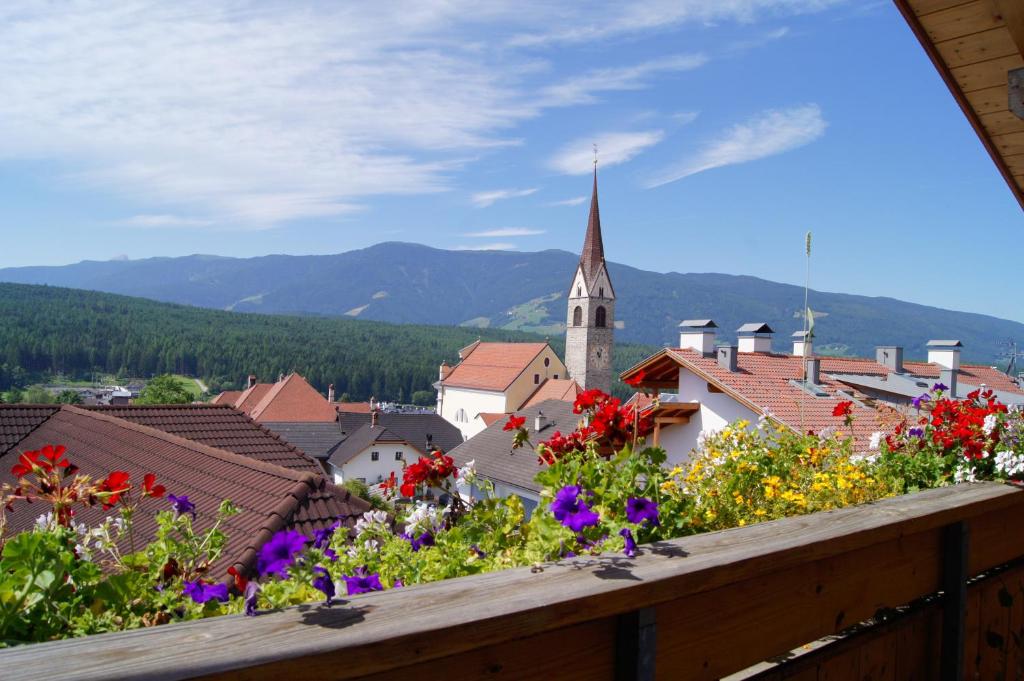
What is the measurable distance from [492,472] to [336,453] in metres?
29.7

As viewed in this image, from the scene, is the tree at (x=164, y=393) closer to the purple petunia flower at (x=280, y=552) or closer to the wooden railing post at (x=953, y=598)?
the wooden railing post at (x=953, y=598)

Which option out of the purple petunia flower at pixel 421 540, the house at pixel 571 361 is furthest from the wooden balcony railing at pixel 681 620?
the house at pixel 571 361

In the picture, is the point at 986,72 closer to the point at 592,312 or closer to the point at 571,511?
the point at 571,511

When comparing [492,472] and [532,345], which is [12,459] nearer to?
[492,472]

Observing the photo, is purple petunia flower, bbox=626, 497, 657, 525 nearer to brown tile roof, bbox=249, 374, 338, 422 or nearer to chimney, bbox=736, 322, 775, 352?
chimney, bbox=736, 322, 775, 352

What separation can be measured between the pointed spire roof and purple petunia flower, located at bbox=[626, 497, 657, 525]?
208 ft

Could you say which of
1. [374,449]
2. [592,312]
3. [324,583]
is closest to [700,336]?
[324,583]

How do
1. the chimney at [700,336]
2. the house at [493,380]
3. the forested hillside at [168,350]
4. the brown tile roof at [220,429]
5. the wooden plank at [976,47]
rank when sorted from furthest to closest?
1. the forested hillside at [168,350]
2. the house at [493,380]
3. the chimney at [700,336]
4. the brown tile roof at [220,429]
5. the wooden plank at [976,47]

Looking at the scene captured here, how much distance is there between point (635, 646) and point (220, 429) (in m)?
10.9

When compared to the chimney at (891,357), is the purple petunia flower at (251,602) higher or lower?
higher

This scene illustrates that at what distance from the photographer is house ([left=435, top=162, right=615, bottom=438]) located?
6444 cm

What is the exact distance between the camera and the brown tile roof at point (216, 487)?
6.24m

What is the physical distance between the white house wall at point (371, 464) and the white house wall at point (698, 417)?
3347cm

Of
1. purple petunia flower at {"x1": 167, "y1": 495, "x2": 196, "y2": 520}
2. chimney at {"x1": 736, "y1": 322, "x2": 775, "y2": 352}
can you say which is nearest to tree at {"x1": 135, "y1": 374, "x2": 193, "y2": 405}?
chimney at {"x1": 736, "y1": 322, "x2": 775, "y2": 352}
